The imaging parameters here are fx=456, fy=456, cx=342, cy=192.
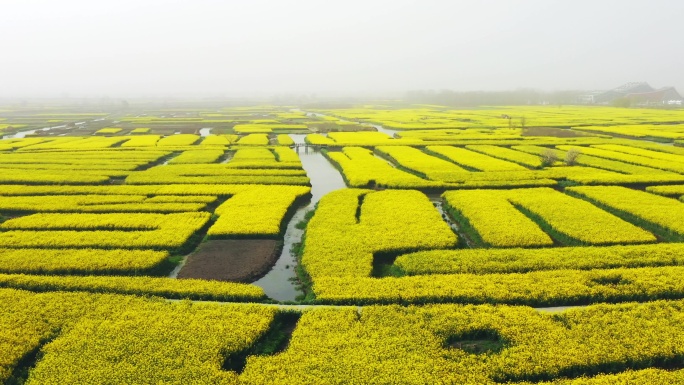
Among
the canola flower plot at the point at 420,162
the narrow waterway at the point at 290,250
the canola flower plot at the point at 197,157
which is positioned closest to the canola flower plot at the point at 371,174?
the narrow waterway at the point at 290,250

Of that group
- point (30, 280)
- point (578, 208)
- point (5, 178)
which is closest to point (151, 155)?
point (5, 178)

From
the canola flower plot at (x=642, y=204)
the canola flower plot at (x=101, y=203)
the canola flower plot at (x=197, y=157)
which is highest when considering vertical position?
the canola flower plot at (x=197, y=157)

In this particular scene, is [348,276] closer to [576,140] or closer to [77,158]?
[77,158]

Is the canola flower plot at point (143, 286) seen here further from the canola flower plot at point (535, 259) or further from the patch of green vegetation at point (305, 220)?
the patch of green vegetation at point (305, 220)

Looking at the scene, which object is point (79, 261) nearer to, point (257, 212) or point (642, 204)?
point (257, 212)

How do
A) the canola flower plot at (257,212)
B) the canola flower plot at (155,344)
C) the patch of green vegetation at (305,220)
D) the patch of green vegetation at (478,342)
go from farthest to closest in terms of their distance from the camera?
the patch of green vegetation at (305,220) < the canola flower plot at (257,212) < the patch of green vegetation at (478,342) < the canola flower plot at (155,344)

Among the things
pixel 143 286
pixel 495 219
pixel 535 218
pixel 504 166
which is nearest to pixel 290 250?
pixel 143 286

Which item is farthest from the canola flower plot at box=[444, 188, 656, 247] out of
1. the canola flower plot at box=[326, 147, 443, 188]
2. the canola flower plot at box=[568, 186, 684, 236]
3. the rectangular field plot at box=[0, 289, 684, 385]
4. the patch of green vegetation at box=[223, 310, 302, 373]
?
the patch of green vegetation at box=[223, 310, 302, 373]

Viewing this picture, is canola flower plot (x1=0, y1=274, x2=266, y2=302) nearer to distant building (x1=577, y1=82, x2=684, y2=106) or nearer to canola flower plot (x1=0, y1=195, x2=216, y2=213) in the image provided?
canola flower plot (x1=0, y1=195, x2=216, y2=213)
